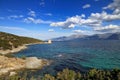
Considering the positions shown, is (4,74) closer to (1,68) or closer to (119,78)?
(1,68)

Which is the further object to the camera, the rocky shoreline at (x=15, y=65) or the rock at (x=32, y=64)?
the rock at (x=32, y=64)

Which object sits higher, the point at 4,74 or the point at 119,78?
the point at 119,78

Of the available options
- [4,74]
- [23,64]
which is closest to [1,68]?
[4,74]

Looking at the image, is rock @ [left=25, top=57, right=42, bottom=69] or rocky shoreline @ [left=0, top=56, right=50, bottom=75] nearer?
rocky shoreline @ [left=0, top=56, right=50, bottom=75]

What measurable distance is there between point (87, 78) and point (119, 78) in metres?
7.75

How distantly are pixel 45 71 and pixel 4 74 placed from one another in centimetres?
1632

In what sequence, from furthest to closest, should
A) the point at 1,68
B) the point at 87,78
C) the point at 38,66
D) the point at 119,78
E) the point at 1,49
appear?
the point at 1,49
the point at 38,66
the point at 1,68
the point at 87,78
the point at 119,78

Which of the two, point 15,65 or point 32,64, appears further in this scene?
point 32,64

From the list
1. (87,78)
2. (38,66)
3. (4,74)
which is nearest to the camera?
(87,78)

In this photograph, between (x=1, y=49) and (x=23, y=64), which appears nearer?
(x=23, y=64)

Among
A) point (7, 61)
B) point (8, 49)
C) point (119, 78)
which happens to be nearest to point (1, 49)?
point (8, 49)

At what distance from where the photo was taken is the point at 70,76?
43.7 m

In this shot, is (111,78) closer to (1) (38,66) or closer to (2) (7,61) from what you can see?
(1) (38,66)

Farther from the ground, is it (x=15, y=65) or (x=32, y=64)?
(x=32, y=64)
